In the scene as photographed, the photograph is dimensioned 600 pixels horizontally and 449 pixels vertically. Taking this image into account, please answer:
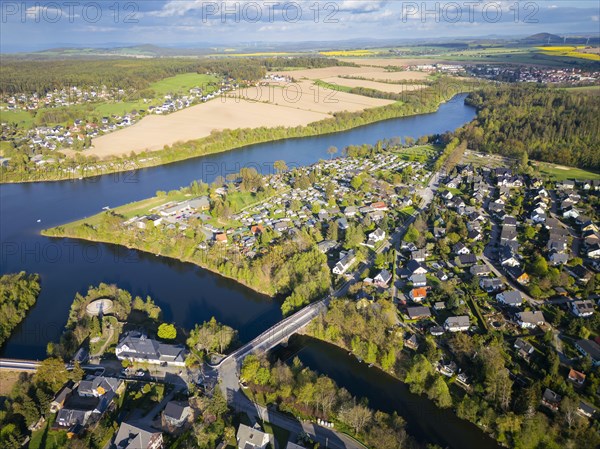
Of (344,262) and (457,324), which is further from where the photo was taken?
(344,262)

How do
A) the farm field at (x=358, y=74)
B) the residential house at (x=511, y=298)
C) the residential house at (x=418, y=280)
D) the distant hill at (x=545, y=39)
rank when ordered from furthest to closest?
the distant hill at (x=545, y=39)
the farm field at (x=358, y=74)
the residential house at (x=418, y=280)
the residential house at (x=511, y=298)

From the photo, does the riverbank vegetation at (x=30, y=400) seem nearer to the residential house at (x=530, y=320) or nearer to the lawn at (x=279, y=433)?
the lawn at (x=279, y=433)

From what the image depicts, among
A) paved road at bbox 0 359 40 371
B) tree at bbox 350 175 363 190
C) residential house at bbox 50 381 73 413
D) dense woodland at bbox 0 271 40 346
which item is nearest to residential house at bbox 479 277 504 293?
tree at bbox 350 175 363 190

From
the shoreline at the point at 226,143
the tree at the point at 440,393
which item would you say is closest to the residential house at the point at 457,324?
the tree at the point at 440,393

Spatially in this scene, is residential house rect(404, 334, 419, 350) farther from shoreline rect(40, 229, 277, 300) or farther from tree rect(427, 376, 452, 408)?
shoreline rect(40, 229, 277, 300)

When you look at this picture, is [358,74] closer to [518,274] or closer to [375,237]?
[375,237]

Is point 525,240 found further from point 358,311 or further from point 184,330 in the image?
point 184,330

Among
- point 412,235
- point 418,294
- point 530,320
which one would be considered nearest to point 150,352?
point 418,294
